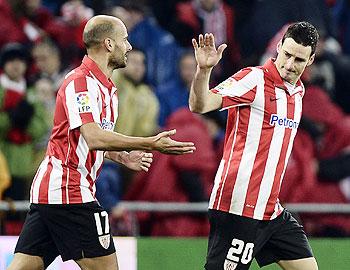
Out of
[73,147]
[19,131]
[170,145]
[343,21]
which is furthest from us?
[343,21]

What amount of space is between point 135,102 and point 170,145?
445 cm

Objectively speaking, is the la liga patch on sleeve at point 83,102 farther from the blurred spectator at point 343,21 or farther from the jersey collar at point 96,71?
the blurred spectator at point 343,21

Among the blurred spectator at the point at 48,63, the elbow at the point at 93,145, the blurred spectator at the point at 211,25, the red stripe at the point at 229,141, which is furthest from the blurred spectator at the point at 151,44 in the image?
the elbow at the point at 93,145

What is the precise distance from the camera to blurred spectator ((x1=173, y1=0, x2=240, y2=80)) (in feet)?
39.8

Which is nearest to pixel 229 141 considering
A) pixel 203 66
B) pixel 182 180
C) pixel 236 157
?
pixel 236 157

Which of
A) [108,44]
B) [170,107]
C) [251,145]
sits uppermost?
[108,44]

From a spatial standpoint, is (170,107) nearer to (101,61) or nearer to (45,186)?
(101,61)

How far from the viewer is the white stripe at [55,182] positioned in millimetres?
7301

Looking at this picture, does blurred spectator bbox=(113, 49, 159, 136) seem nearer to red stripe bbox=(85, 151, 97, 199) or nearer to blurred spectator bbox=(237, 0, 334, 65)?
blurred spectator bbox=(237, 0, 334, 65)

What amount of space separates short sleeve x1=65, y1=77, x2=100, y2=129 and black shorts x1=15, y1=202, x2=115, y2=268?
1.97 feet

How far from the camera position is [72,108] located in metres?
7.08

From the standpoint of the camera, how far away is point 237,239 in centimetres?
754

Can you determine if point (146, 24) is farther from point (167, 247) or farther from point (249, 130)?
point (249, 130)

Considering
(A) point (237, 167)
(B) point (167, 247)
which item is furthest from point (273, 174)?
(B) point (167, 247)
